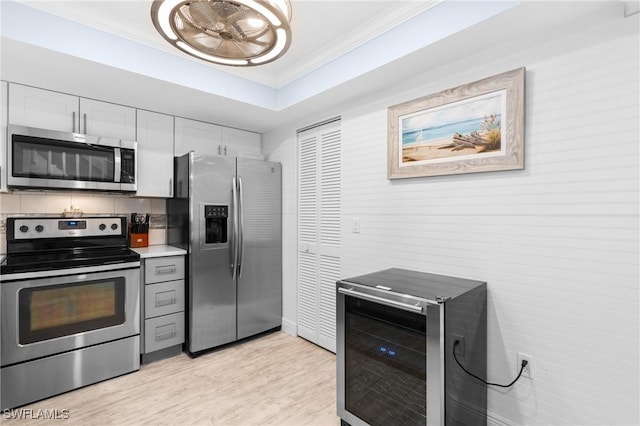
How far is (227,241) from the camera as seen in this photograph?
3025mm

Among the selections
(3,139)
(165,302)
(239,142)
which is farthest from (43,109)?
(165,302)

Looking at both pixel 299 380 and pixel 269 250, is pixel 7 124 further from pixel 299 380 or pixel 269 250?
pixel 299 380

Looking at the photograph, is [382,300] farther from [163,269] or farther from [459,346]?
[163,269]

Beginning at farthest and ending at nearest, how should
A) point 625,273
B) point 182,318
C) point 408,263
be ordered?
point 182,318
point 408,263
point 625,273

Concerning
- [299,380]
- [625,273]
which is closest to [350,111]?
[625,273]

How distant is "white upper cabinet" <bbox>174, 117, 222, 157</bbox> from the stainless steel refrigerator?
0.65 ft

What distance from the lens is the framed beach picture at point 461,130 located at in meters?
1.75

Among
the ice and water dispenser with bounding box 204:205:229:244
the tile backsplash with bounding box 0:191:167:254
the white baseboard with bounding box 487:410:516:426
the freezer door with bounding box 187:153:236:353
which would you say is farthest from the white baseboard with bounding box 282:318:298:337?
the white baseboard with bounding box 487:410:516:426

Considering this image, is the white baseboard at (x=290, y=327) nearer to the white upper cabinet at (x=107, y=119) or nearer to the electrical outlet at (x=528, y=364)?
the electrical outlet at (x=528, y=364)

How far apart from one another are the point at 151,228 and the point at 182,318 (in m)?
1.01

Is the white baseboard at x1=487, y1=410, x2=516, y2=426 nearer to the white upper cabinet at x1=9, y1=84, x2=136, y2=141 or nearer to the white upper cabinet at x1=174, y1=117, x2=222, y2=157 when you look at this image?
the white upper cabinet at x1=174, y1=117, x2=222, y2=157

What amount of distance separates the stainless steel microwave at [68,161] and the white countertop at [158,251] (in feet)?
1.84

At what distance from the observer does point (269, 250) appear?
3.37m

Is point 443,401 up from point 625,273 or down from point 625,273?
down
